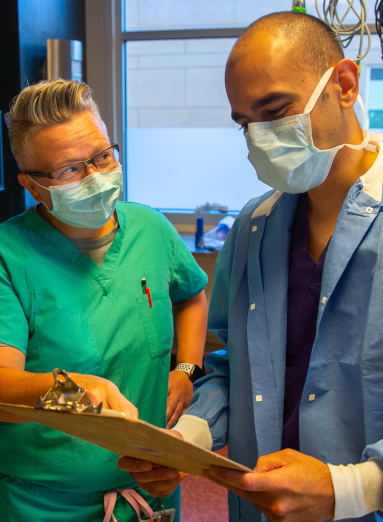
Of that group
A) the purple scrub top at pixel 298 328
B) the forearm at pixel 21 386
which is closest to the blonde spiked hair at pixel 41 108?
the forearm at pixel 21 386

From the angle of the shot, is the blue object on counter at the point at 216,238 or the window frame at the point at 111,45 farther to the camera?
the window frame at the point at 111,45

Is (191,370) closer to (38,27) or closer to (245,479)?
(245,479)

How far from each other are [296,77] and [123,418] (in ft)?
2.43

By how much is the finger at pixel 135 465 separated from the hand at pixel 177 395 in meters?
0.38

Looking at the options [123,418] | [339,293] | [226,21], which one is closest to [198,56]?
[226,21]

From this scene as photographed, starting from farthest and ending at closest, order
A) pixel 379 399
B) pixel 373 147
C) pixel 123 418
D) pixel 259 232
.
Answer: pixel 259 232
pixel 373 147
pixel 379 399
pixel 123 418

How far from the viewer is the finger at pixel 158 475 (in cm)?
98

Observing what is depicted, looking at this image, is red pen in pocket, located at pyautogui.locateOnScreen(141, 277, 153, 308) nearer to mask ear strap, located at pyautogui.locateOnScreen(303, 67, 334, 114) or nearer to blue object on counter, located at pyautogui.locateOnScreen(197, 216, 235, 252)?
mask ear strap, located at pyautogui.locateOnScreen(303, 67, 334, 114)

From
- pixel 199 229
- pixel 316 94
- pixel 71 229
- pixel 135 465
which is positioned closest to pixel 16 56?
pixel 199 229

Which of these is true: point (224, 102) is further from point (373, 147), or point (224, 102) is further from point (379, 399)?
point (379, 399)

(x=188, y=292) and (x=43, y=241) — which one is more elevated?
(x=43, y=241)

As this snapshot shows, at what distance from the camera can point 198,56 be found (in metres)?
3.50

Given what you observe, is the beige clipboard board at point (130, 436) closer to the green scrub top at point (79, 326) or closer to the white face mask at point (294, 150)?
the green scrub top at point (79, 326)

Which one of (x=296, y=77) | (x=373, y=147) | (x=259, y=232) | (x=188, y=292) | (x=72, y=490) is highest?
(x=296, y=77)
